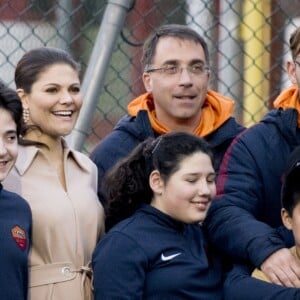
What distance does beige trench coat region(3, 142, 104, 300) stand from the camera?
4.09m

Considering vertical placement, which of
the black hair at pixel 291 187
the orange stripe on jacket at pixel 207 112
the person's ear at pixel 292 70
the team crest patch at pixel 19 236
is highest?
the person's ear at pixel 292 70

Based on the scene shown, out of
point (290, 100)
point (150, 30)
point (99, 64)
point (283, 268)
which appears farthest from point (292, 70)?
point (150, 30)

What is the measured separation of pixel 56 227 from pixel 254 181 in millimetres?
673

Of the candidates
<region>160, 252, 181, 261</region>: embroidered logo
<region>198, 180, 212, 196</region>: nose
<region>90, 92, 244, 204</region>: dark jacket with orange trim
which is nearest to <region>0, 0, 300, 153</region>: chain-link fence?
<region>90, 92, 244, 204</region>: dark jacket with orange trim

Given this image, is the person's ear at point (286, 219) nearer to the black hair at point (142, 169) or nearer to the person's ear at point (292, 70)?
the black hair at point (142, 169)

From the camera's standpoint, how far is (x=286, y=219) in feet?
13.2

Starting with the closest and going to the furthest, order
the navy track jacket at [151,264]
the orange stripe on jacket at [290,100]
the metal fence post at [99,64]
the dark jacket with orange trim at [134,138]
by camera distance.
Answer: the navy track jacket at [151,264]
the orange stripe on jacket at [290,100]
the dark jacket with orange trim at [134,138]
the metal fence post at [99,64]

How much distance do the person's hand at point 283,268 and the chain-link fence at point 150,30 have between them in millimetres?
1413

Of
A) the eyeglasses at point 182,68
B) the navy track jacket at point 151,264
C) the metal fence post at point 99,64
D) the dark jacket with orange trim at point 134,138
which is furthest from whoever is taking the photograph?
the metal fence post at point 99,64

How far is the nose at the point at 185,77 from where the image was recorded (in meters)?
4.63

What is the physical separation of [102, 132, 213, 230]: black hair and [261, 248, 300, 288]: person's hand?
461 millimetres

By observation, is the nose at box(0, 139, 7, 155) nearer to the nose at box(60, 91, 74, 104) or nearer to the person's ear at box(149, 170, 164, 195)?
the nose at box(60, 91, 74, 104)

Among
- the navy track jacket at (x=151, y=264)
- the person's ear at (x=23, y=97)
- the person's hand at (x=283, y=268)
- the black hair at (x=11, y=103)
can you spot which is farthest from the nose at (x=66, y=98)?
the person's hand at (x=283, y=268)

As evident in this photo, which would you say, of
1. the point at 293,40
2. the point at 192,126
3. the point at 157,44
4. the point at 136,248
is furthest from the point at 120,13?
the point at 136,248
